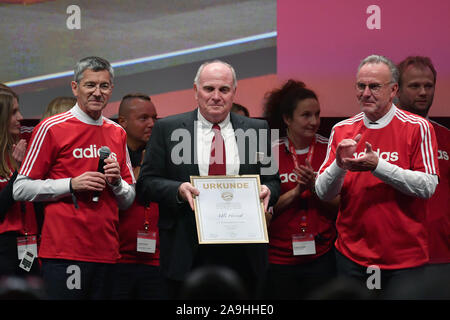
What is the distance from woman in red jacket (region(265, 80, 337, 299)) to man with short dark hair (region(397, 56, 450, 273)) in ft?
2.15

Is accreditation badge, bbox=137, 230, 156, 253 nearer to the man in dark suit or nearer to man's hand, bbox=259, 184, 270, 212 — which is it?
the man in dark suit

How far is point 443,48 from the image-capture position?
5.09 m

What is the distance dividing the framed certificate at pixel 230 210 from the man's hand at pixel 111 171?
56 centimetres

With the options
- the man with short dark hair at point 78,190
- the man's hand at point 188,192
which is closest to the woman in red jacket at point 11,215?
the man with short dark hair at point 78,190

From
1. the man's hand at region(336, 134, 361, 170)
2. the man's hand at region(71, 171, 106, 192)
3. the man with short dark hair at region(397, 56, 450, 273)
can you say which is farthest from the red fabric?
the man with short dark hair at region(397, 56, 450, 273)

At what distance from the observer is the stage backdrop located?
5.06 meters

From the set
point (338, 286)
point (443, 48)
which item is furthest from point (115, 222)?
point (443, 48)

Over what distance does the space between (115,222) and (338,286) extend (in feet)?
8.30

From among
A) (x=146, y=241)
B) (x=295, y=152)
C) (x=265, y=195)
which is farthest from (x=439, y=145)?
(x=146, y=241)

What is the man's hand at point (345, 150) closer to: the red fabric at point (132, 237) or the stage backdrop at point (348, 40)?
the red fabric at point (132, 237)

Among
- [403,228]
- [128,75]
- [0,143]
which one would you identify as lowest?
[403,228]

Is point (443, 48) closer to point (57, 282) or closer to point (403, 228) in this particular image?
point (403, 228)

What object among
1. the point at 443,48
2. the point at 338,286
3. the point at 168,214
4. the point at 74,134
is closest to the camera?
the point at 338,286

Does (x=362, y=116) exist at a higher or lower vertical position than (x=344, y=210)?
higher
